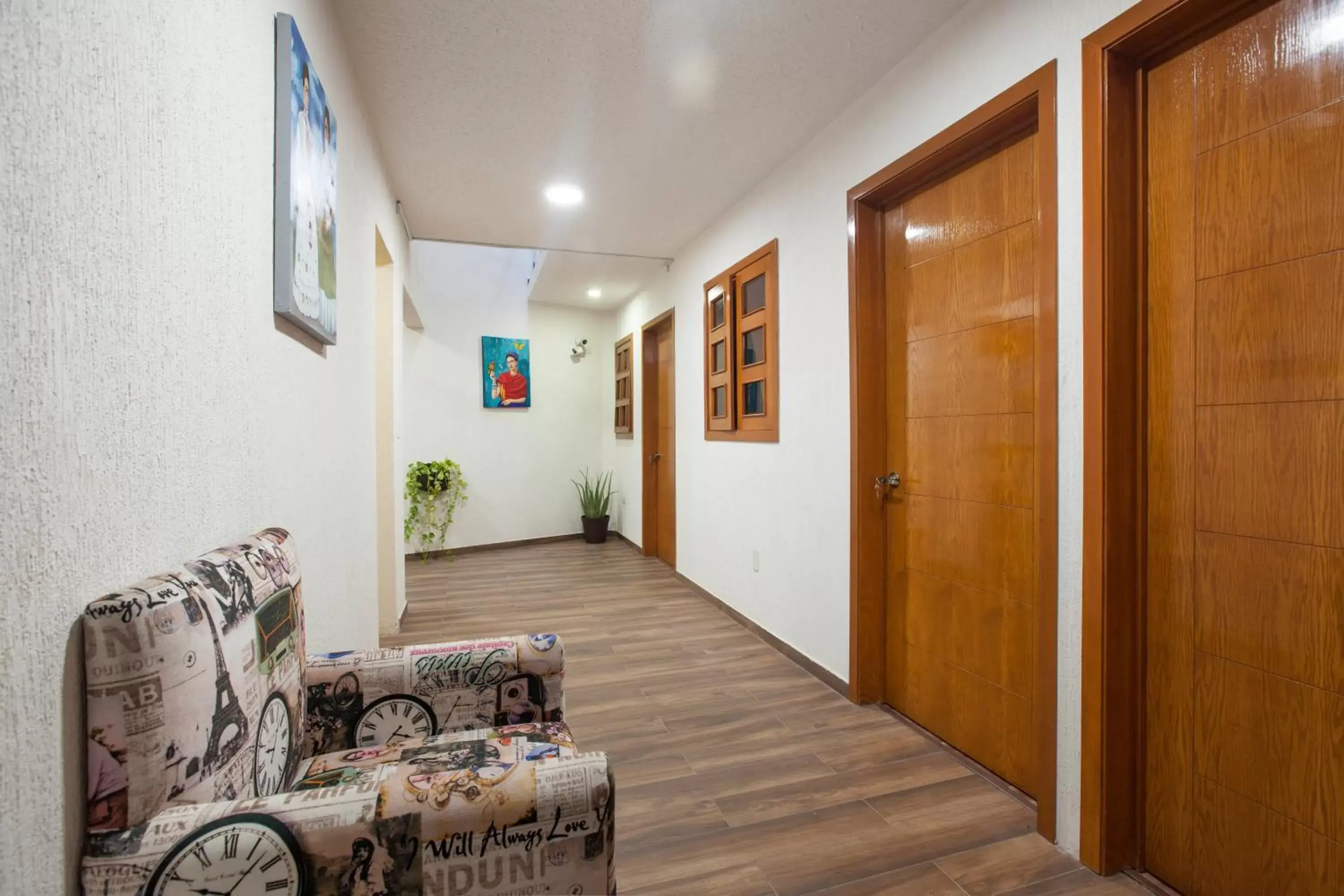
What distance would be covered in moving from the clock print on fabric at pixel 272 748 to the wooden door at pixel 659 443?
13.0 ft

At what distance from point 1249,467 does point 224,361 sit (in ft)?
6.82

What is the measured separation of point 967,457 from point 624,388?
4.39 metres

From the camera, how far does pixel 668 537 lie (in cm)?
520

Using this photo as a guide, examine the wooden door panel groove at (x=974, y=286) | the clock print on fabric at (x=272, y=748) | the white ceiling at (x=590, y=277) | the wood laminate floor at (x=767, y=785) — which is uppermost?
the white ceiling at (x=590, y=277)

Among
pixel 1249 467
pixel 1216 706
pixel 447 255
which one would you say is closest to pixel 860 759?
pixel 1216 706

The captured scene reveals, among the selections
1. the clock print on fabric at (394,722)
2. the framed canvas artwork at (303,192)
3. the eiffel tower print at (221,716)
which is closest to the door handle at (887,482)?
the clock print on fabric at (394,722)

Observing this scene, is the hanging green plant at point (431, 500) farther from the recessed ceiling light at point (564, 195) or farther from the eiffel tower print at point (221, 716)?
the eiffel tower print at point (221, 716)

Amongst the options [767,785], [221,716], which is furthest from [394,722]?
[767,785]

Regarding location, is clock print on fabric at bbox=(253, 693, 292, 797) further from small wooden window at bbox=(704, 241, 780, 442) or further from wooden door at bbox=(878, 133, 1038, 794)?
small wooden window at bbox=(704, 241, 780, 442)

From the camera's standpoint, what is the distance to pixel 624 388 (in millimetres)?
6145

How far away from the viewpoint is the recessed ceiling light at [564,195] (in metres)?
3.30

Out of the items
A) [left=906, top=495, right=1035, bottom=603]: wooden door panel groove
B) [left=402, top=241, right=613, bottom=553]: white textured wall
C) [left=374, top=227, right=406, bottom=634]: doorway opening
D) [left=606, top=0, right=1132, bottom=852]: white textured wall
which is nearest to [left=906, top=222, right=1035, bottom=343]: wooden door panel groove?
[left=606, top=0, right=1132, bottom=852]: white textured wall

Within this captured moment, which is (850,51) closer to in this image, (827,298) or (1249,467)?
(827,298)

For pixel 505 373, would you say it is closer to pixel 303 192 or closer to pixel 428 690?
pixel 303 192
